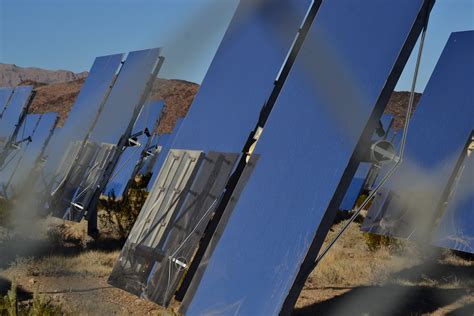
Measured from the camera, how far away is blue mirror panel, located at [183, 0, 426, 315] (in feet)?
16.9

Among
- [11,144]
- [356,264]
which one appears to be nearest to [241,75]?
[356,264]

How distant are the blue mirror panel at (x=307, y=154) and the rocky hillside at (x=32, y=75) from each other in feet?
424

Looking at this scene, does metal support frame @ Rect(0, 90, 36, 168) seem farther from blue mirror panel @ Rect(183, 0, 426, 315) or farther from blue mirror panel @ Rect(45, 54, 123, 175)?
blue mirror panel @ Rect(183, 0, 426, 315)

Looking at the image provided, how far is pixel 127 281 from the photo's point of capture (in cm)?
712

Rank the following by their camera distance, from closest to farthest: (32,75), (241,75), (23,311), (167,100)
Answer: (23,311) < (241,75) < (167,100) < (32,75)

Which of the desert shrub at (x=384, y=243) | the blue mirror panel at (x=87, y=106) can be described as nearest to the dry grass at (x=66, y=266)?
the blue mirror panel at (x=87, y=106)

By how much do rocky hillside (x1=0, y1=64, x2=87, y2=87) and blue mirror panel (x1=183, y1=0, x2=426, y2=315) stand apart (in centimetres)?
12930

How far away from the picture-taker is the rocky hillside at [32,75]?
436 feet

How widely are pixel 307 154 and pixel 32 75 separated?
469 feet

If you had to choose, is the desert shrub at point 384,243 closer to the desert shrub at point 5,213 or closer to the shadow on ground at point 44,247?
the shadow on ground at point 44,247

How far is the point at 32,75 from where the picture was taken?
142 metres

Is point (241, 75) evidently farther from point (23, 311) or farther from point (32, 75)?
point (32, 75)

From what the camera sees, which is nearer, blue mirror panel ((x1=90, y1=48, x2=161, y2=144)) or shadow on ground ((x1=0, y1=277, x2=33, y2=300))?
shadow on ground ((x1=0, y1=277, x2=33, y2=300))

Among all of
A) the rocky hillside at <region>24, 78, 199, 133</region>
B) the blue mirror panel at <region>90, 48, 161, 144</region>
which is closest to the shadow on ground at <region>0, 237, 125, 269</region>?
the blue mirror panel at <region>90, 48, 161, 144</region>
